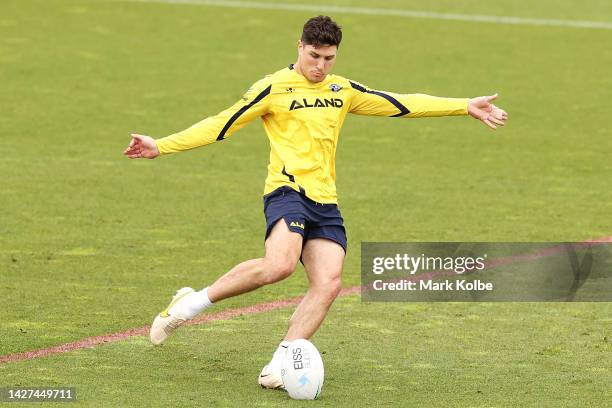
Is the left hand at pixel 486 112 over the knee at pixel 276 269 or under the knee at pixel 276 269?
over

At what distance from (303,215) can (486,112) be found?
158 centimetres

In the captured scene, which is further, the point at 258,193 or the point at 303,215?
the point at 258,193

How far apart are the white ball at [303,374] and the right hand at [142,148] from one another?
161 cm

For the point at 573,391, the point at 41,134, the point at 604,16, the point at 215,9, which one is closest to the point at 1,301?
the point at 573,391

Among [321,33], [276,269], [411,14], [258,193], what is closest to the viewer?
[276,269]

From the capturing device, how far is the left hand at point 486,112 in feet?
33.9

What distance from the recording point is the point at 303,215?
32.0 feet

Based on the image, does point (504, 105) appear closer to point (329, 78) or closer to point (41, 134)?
point (41, 134)

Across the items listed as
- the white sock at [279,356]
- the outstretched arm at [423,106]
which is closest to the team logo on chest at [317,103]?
the outstretched arm at [423,106]

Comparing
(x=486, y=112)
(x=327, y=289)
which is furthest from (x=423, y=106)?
(x=327, y=289)

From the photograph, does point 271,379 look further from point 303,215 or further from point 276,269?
point 303,215

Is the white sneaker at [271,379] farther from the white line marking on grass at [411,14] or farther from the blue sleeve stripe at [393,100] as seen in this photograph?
the white line marking on grass at [411,14]

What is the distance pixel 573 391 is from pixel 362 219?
616 cm

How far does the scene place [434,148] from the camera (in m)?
19.3
